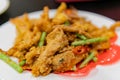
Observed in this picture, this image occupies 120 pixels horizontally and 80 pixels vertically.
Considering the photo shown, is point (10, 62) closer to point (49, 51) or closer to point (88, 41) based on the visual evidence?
point (49, 51)

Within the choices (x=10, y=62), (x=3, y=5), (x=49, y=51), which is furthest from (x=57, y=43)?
(x=3, y=5)

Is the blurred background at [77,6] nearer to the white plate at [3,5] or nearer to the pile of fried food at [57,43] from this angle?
the white plate at [3,5]

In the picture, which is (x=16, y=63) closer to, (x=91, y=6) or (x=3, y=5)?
(x=3, y=5)

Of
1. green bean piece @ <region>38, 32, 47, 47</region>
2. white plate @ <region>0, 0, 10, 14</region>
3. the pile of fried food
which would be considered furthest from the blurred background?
green bean piece @ <region>38, 32, 47, 47</region>

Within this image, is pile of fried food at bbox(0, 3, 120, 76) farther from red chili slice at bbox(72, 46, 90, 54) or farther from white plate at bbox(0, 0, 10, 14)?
white plate at bbox(0, 0, 10, 14)

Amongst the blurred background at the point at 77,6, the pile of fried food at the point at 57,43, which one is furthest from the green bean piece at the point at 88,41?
the blurred background at the point at 77,6
